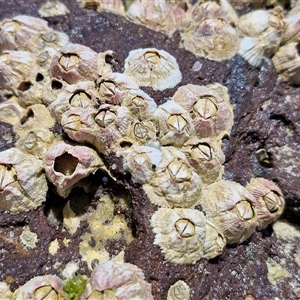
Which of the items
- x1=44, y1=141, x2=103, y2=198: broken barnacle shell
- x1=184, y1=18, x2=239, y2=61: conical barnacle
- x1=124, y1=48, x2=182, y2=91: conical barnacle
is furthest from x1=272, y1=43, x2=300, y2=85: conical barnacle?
x1=44, y1=141, x2=103, y2=198: broken barnacle shell

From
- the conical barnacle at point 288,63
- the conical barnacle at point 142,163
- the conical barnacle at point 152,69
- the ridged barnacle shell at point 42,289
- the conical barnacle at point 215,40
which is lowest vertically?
the ridged barnacle shell at point 42,289

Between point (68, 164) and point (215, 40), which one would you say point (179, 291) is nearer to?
point (68, 164)

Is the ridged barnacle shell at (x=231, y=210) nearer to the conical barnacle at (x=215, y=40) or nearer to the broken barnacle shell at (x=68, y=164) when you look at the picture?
the broken barnacle shell at (x=68, y=164)

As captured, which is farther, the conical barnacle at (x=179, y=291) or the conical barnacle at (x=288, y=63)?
the conical barnacle at (x=288, y=63)

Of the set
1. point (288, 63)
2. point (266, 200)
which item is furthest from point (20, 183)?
point (288, 63)

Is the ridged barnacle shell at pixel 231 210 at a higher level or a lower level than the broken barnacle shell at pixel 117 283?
higher

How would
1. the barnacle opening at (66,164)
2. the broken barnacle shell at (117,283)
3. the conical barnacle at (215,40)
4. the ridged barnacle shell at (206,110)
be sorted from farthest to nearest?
the conical barnacle at (215,40) → the ridged barnacle shell at (206,110) → the barnacle opening at (66,164) → the broken barnacle shell at (117,283)

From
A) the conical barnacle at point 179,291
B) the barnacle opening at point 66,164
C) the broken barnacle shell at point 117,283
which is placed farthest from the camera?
the barnacle opening at point 66,164

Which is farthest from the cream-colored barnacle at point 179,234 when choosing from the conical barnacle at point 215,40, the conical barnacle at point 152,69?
the conical barnacle at point 215,40
